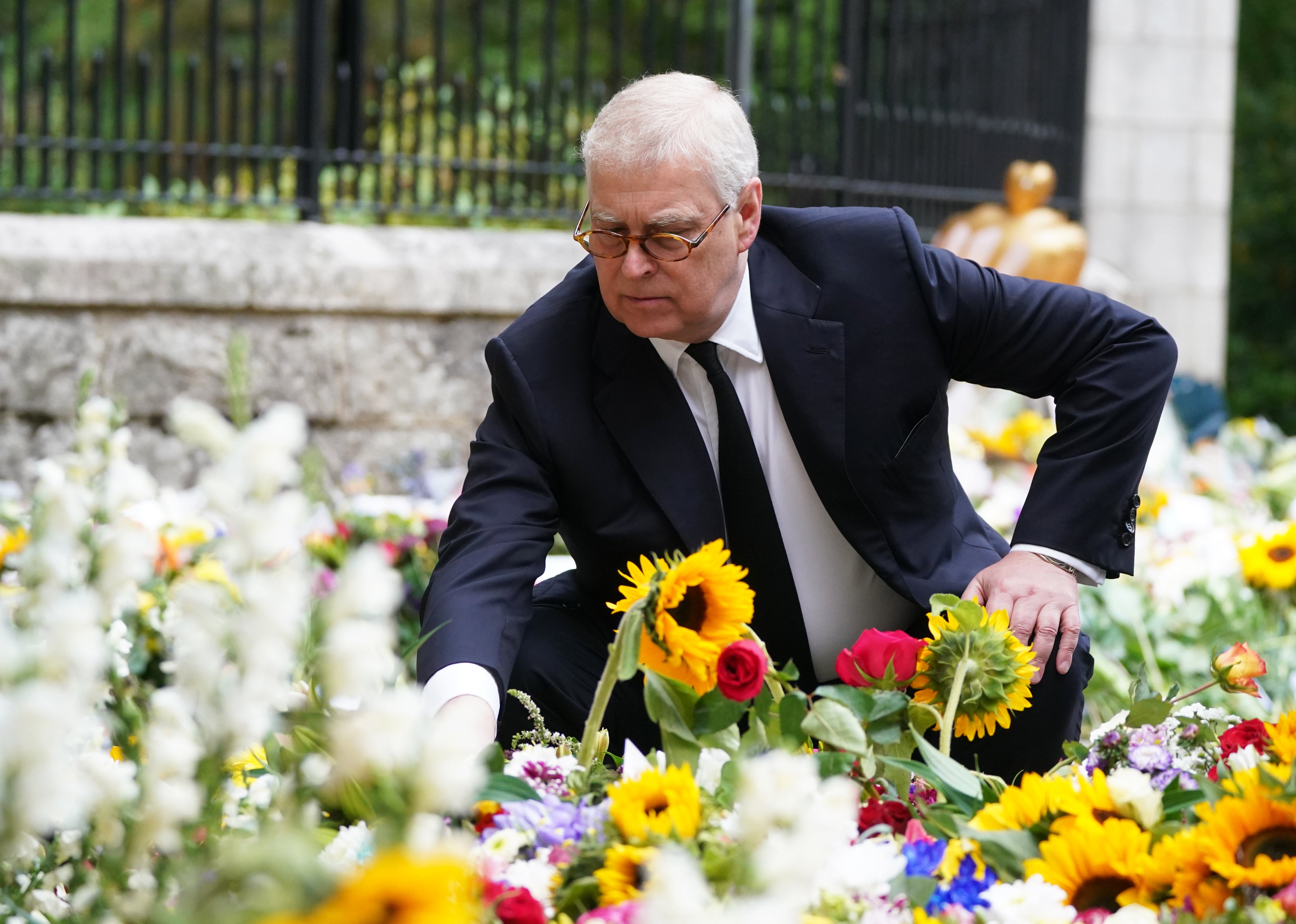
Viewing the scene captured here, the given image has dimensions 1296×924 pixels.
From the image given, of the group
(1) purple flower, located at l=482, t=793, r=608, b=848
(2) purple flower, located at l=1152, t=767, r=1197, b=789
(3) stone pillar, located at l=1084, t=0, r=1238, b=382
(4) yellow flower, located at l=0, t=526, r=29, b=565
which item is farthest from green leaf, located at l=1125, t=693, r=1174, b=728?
(3) stone pillar, located at l=1084, t=0, r=1238, b=382

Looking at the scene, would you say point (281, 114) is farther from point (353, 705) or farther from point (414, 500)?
point (353, 705)

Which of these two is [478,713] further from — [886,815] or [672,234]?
[672,234]

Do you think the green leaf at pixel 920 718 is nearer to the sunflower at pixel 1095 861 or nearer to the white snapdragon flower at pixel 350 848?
the sunflower at pixel 1095 861

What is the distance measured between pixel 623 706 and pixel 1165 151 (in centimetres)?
557

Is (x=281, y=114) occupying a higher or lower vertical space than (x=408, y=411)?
higher

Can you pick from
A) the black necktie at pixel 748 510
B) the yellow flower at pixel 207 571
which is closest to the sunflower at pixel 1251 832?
the black necktie at pixel 748 510

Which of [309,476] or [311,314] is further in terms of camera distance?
[311,314]

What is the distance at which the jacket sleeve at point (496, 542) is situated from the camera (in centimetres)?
173

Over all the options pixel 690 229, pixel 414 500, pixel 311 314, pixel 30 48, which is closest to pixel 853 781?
pixel 690 229

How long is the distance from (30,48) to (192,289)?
18.7 ft

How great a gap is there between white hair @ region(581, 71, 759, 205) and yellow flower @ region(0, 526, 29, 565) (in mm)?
1326

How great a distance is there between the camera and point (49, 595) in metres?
0.85

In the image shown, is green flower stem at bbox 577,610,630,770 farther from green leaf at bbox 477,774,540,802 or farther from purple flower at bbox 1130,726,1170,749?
purple flower at bbox 1130,726,1170,749

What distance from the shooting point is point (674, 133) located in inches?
74.0
